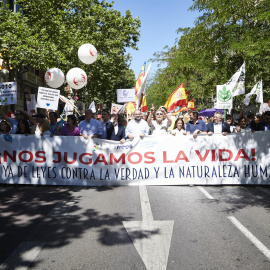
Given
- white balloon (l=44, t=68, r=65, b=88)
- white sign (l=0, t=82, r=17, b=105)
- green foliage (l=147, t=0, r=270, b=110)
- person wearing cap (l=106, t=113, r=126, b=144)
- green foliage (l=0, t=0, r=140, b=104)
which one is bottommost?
person wearing cap (l=106, t=113, r=126, b=144)

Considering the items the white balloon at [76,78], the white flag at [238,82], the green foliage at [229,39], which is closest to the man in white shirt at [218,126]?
the green foliage at [229,39]

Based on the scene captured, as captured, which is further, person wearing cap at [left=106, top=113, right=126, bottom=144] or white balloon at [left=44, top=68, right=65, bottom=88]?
white balloon at [left=44, top=68, right=65, bottom=88]

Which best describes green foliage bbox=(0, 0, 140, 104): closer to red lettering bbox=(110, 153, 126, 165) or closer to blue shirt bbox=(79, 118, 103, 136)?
blue shirt bbox=(79, 118, 103, 136)

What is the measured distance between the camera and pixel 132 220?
5328 millimetres

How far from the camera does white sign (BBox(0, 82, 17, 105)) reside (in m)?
10.1

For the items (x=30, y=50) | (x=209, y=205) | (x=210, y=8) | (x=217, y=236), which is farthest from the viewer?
(x=30, y=50)

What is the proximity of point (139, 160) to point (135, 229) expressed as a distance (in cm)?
363

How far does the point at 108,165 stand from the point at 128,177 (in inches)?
21.5

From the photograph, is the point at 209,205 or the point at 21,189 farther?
the point at 21,189

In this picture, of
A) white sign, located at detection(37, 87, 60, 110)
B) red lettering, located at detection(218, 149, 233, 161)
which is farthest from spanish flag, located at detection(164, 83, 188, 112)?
red lettering, located at detection(218, 149, 233, 161)

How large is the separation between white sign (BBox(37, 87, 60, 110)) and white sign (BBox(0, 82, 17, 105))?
1258mm

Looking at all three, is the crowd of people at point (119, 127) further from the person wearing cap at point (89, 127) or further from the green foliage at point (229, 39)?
the green foliage at point (229, 39)

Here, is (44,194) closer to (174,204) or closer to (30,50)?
(174,204)

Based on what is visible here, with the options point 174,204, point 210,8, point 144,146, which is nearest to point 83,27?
point 210,8
